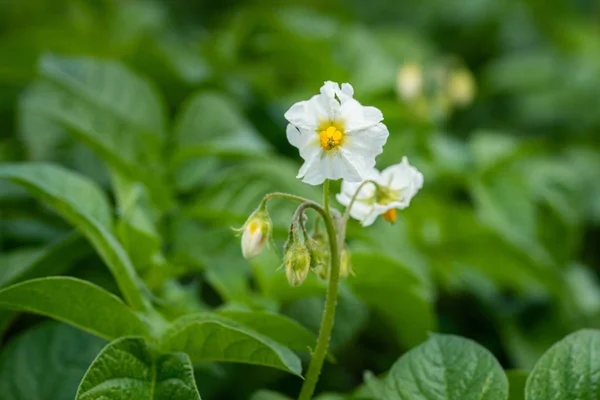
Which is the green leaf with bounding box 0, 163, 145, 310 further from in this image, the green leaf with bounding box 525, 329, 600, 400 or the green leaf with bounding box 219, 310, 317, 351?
the green leaf with bounding box 525, 329, 600, 400

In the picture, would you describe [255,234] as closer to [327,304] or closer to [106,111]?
[327,304]

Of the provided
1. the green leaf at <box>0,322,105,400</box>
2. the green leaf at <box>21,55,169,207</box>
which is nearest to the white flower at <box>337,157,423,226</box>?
the green leaf at <box>0,322,105,400</box>

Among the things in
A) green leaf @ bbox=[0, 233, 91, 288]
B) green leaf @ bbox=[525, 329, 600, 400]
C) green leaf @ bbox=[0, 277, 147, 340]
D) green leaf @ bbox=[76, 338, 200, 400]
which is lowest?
green leaf @ bbox=[76, 338, 200, 400]

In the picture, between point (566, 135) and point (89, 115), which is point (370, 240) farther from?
point (566, 135)

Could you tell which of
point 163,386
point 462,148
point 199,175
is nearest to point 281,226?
point 199,175

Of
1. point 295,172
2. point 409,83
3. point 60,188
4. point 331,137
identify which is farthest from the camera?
point 409,83

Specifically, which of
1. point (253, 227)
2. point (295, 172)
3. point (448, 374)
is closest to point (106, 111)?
point (295, 172)

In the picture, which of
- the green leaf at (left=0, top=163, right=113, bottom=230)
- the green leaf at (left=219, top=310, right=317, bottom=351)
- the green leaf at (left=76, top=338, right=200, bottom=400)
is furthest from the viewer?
the green leaf at (left=0, top=163, right=113, bottom=230)
